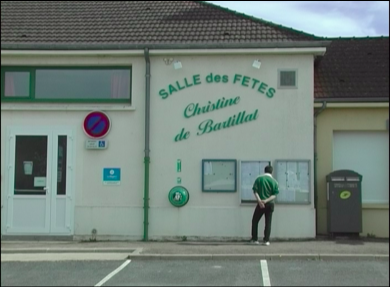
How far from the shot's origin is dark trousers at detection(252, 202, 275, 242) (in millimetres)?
10834

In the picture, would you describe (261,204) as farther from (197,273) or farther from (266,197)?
(197,273)

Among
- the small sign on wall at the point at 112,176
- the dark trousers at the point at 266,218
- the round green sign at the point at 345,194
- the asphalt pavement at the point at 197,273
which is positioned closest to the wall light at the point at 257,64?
the dark trousers at the point at 266,218

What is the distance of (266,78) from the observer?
11781 millimetres

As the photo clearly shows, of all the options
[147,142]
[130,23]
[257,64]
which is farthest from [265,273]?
[130,23]

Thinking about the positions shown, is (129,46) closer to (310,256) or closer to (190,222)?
(190,222)

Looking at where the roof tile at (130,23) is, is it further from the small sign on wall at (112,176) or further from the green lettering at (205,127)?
the small sign on wall at (112,176)

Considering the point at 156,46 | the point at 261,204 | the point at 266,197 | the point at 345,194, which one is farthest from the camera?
the point at 156,46

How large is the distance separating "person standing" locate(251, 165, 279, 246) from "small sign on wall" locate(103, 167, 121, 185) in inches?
116

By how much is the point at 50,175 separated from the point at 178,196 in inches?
111

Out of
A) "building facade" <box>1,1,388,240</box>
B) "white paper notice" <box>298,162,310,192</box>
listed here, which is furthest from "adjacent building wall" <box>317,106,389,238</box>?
"white paper notice" <box>298,162,310,192</box>

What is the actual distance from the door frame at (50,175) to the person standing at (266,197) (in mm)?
3948

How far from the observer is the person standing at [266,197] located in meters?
10.8

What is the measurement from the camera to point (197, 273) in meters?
8.13

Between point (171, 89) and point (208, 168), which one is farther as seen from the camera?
point (171, 89)
